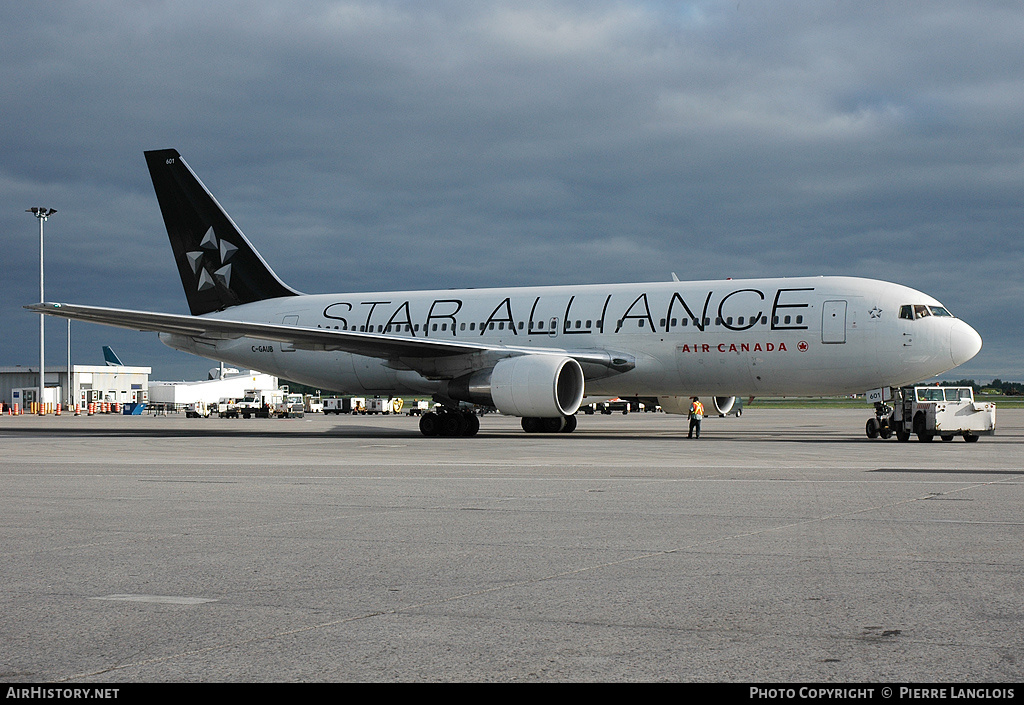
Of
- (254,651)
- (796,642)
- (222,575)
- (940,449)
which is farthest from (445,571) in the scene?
(940,449)

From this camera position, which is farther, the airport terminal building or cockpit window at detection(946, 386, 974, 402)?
the airport terminal building

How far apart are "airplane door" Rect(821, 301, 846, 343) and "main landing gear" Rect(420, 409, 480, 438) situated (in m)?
10.0

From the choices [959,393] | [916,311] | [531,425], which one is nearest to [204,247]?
[531,425]

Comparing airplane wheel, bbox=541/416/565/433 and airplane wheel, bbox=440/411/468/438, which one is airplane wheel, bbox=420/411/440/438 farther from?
airplane wheel, bbox=541/416/565/433

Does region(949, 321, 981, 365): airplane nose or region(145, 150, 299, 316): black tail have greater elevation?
region(145, 150, 299, 316): black tail

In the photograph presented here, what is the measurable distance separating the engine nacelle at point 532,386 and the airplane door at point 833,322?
Result: 624 cm

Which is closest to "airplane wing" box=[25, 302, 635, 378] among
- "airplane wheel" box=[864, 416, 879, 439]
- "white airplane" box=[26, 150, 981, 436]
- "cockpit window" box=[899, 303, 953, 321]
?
"white airplane" box=[26, 150, 981, 436]

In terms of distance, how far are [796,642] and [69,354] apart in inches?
3857

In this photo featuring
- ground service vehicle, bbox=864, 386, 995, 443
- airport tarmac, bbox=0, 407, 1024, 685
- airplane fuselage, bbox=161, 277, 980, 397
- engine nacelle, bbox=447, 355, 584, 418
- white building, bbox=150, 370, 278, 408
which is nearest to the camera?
airport tarmac, bbox=0, 407, 1024, 685

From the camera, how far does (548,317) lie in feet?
96.2

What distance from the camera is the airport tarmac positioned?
441 centimetres

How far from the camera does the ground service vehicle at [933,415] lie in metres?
24.8

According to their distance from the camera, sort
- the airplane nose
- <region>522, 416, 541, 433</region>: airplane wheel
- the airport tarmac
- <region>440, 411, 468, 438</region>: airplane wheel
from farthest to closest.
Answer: <region>522, 416, 541, 433</region>: airplane wheel, <region>440, 411, 468, 438</region>: airplane wheel, the airplane nose, the airport tarmac
